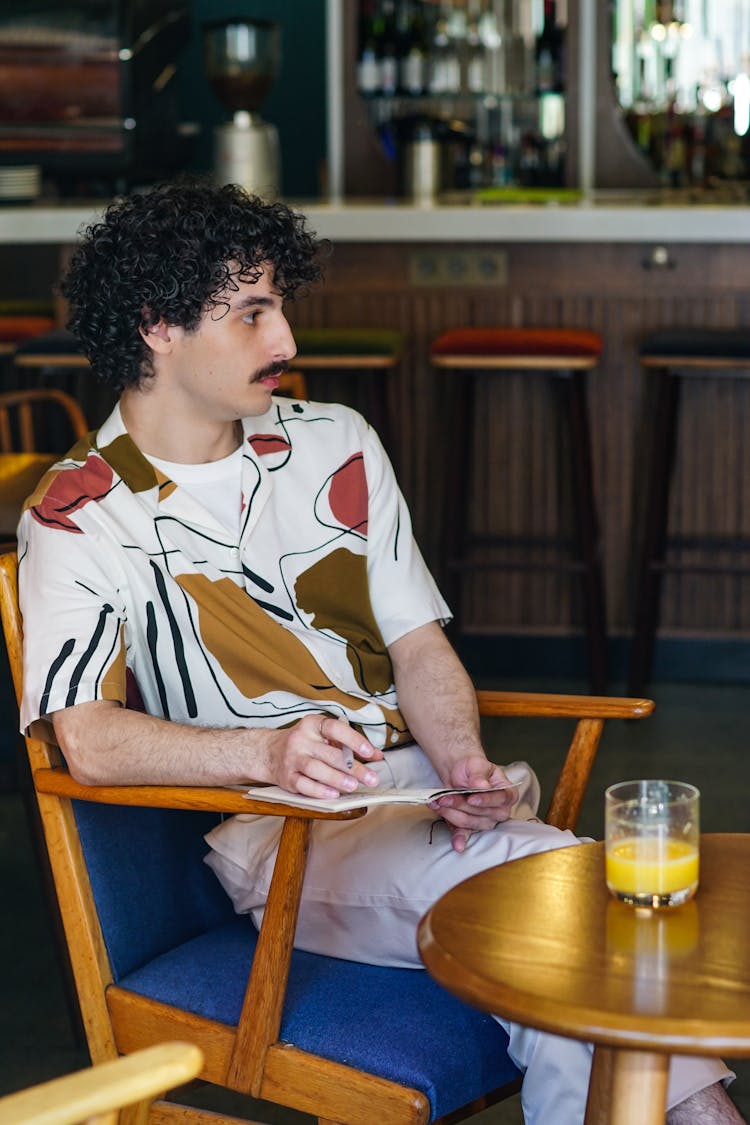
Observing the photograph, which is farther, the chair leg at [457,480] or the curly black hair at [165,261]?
the chair leg at [457,480]

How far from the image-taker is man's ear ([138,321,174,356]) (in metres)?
1.94

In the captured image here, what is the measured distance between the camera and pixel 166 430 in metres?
1.94

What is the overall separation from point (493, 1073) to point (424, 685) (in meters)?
0.54

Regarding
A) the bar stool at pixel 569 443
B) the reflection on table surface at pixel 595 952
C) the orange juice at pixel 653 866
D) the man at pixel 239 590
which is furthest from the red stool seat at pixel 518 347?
the orange juice at pixel 653 866

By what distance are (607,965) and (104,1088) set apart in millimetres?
453

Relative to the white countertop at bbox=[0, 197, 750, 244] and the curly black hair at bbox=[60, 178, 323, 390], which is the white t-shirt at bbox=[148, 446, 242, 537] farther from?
the white countertop at bbox=[0, 197, 750, 244]

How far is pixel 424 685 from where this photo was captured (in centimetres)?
199

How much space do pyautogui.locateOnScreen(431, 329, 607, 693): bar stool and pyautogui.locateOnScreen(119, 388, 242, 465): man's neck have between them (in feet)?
6.02

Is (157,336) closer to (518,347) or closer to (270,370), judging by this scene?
(270,370)

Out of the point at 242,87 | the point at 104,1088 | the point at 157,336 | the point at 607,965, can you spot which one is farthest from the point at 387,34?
the point at 104,1088

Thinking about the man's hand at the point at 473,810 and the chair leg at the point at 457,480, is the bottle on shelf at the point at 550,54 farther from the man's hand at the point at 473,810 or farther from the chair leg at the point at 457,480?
the man's hand at the point at 473,810

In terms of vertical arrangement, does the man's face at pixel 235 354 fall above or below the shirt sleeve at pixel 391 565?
above

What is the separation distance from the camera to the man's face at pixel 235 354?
192cm

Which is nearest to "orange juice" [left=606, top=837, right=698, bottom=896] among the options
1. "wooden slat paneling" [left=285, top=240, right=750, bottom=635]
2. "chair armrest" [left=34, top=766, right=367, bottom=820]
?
"chair armrest" [left=34, top=766, right=367, bottom=820]
